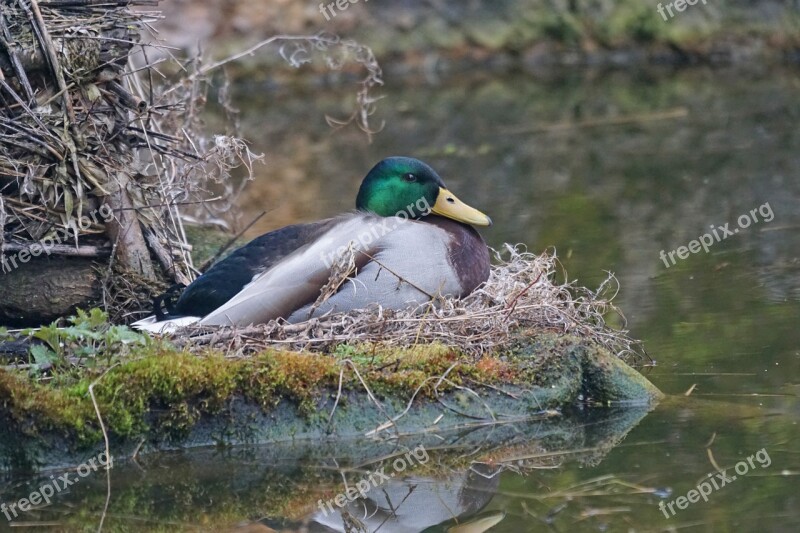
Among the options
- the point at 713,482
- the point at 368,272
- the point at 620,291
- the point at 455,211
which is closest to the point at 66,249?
the point at 368,272

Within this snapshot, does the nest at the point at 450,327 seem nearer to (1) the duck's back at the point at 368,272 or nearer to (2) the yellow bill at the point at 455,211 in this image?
(1) the duck's back at the point at 368,272

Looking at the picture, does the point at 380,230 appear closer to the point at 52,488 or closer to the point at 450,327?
the point at 450,327

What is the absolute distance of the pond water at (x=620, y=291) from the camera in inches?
170

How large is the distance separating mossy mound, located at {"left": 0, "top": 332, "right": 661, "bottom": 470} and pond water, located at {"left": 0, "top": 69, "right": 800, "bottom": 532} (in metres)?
0.13

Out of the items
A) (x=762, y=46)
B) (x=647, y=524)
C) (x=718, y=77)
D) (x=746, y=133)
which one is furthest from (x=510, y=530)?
(x=762, y=46)

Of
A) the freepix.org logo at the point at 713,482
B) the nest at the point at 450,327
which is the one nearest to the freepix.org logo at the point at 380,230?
the nest at the point at 450,327

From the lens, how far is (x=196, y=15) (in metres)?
18.0

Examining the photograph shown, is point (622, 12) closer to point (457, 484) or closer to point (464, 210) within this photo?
point (464, 210)

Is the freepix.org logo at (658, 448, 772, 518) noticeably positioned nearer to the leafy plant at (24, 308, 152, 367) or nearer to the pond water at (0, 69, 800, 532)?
the pond water at (0, 69, 800, 532)

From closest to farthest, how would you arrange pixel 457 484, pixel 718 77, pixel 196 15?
pixel 457 484, pixel 718 77, pixel 196 15

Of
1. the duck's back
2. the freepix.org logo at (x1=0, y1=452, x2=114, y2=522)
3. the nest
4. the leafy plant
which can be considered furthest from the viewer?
the duck's back

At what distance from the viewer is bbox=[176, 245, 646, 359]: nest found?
5.27 meters

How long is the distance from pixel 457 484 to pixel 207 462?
102 cm

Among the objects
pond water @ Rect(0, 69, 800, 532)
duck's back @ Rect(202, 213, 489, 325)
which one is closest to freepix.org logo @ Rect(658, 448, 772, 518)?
pond water @ Rect(0, 69, 800, 532)
